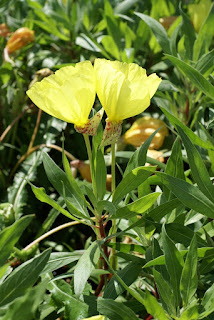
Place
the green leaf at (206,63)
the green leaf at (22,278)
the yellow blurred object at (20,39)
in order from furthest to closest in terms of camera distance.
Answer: the yellow blurred object at (20,39) < the green leaf at (206,63) < the green leaf at (22,278)

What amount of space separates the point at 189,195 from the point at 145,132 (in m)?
0.46

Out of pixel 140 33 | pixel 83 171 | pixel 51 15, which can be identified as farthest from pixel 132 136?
pixel 51 15

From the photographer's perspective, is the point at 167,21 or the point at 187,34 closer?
the point at 187,34

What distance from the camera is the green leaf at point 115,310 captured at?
0.64 m

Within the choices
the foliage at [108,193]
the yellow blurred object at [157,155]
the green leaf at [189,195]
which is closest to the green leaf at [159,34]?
the foliage at [108,193]

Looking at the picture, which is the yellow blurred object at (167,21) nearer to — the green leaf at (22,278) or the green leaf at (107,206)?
the green leaf at (107,206)

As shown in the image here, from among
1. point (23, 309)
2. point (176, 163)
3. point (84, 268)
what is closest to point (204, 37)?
point (176, 163)

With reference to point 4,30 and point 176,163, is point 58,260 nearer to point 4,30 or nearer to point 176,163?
point 176,163

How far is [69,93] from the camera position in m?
0.68

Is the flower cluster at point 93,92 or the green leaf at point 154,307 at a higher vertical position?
the flower cluster at point 93,92

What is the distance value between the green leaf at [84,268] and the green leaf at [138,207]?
0.07 meters

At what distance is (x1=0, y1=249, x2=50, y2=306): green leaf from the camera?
0.61 meters

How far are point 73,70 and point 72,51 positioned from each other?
0.78 meters

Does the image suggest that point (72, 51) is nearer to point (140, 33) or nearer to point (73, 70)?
point (140, 33)
